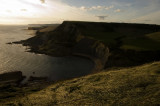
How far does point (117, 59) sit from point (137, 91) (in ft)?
125

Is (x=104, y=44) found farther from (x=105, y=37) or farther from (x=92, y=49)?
(x=105, y=37)

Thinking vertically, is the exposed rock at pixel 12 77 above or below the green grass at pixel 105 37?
below

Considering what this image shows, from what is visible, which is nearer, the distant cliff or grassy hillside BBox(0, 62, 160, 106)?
grassy hillside BBox(0, 62, 160, 106)

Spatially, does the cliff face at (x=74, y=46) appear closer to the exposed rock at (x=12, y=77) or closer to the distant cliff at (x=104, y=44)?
the distant cliff at (x=104, y=44)

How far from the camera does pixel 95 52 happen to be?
7669cm

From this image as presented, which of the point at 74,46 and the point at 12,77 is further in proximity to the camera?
the point at 74,46

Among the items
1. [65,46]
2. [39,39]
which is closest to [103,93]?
[65,46]

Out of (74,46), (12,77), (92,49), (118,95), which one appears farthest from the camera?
(74,46)

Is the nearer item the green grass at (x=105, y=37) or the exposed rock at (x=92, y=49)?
the exposed rock at (x=92, y=49)

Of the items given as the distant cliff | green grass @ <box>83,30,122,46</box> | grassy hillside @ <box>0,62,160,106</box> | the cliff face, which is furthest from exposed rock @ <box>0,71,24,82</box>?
green grass @ <box>83,30,122,46</box>

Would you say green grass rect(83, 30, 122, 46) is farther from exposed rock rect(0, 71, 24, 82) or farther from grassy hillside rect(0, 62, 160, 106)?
exposed rock rect(0, 71, 24, 82)

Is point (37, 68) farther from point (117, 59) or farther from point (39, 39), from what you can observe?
point (39, 39)

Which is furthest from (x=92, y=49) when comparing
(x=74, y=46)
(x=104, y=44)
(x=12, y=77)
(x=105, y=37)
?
(x=12, y=77)

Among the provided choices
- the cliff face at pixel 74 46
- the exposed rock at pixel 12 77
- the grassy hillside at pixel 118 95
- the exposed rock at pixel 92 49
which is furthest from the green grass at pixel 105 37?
the exposed rock at pixel 12 77
